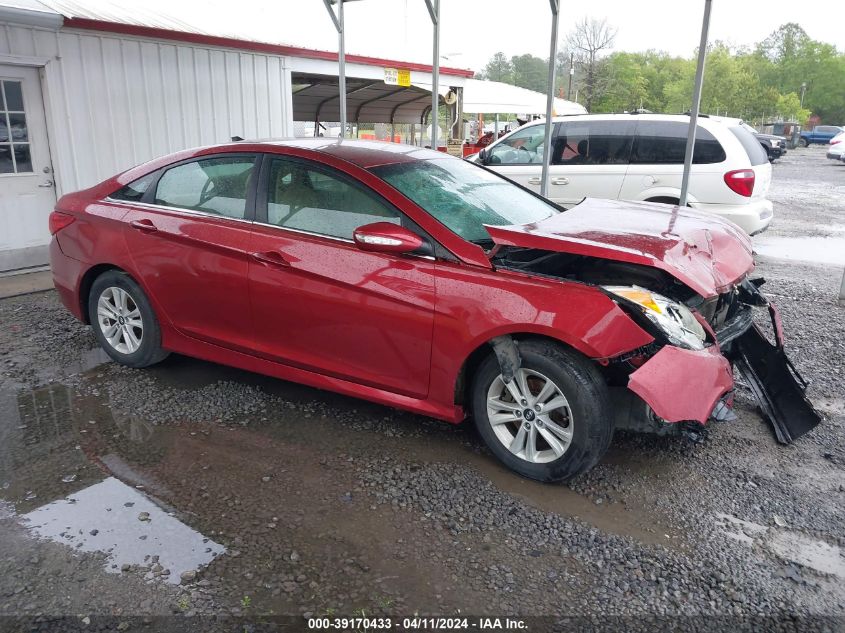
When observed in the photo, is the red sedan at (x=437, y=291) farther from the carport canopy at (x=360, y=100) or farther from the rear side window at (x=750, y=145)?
the carport canopy at (x=360, y=100)

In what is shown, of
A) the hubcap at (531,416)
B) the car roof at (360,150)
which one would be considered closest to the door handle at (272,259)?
the car roof at (360,150)

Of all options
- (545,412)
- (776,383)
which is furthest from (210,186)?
(776,383)

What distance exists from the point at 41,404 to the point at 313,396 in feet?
5.67

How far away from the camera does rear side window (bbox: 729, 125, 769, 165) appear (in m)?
8.09

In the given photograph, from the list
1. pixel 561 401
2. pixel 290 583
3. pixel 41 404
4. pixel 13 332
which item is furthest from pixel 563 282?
pixel 13 332

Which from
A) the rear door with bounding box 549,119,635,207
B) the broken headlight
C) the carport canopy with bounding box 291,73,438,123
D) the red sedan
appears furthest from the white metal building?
the broken headlight

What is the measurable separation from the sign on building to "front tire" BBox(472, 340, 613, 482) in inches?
328

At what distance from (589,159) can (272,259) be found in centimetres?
596

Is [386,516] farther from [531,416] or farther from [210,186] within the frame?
[210,186]

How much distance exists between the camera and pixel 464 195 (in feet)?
13.3

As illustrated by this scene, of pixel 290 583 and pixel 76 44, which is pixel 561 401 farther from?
pixel 76 44

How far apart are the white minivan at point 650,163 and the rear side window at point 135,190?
4.96 metres

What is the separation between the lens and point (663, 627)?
7.98 ft

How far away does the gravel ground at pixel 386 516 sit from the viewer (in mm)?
2547
